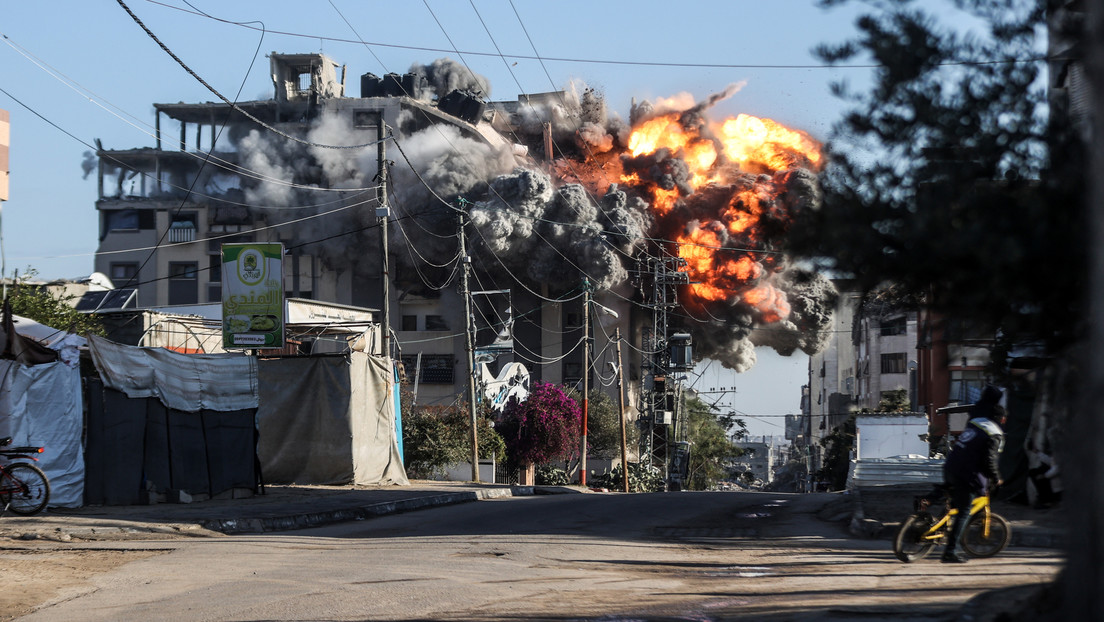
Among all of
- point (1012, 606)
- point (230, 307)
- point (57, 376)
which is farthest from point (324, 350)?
point (1012, 606)

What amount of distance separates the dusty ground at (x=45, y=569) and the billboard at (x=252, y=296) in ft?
31.9

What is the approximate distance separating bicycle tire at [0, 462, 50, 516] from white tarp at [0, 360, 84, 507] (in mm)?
897

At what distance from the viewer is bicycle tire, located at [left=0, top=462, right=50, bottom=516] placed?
15.3 meters

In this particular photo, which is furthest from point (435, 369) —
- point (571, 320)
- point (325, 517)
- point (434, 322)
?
point (325, 517)

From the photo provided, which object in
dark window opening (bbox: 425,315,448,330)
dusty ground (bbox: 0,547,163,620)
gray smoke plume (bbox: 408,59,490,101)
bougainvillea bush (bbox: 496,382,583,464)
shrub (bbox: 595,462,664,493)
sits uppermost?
gray smoke plume (bbox: 408,59,490,101)

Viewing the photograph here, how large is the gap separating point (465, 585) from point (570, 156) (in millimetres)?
63997

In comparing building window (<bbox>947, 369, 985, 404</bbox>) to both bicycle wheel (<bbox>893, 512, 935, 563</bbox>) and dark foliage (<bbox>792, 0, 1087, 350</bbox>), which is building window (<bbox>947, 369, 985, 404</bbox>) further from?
dark foliage (<bbox>792, 0, 1087, 350</bbox>)

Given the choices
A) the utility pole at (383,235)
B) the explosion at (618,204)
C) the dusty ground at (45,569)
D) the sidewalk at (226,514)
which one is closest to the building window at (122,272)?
the explosion at (618,204)

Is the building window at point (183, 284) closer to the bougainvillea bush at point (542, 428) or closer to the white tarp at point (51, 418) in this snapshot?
the bougainvillea bush at point (542, 428)

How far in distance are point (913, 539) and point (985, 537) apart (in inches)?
31.5

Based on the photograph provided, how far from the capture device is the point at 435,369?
216 feet

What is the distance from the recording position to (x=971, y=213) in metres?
5.04

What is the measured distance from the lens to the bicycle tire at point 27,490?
50.3ft

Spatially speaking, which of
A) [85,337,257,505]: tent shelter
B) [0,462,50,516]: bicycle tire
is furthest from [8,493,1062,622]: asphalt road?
[85,337,257,505]: tent shelter
